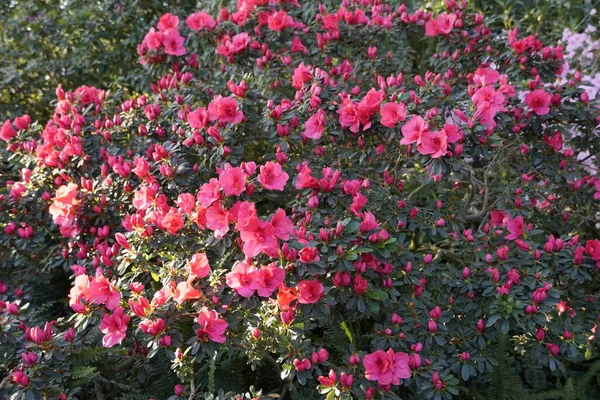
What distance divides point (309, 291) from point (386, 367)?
0.37 meters

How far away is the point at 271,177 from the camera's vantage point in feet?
6.31

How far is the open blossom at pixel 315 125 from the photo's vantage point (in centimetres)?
225

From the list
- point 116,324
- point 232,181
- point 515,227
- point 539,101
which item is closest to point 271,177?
point 232,181

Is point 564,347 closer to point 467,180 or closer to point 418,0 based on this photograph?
point 467,180

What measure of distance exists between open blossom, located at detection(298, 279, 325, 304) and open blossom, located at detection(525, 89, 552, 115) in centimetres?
133

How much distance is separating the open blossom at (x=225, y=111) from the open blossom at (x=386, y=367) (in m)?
1.07

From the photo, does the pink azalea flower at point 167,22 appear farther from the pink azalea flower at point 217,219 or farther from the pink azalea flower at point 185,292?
the pink azalea flower at point 185,292

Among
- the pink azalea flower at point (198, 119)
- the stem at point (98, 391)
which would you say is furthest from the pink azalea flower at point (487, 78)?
the stem at point (98, 391)

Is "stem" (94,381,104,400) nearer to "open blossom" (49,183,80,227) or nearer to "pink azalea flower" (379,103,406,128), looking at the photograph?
"open blossom" (49,183,80,227)

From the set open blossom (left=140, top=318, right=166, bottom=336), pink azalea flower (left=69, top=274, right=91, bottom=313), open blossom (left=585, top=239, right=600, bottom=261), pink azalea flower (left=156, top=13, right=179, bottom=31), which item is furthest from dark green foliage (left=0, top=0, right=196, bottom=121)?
open blossom (left=585, top=239, right=600, bottom=261)

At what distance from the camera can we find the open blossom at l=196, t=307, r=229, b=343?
180 centimetres

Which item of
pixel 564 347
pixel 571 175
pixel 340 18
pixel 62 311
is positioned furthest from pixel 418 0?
pixel 62 311

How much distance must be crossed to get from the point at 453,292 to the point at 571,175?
789 mm

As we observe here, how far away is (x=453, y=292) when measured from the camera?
90.9 inches
